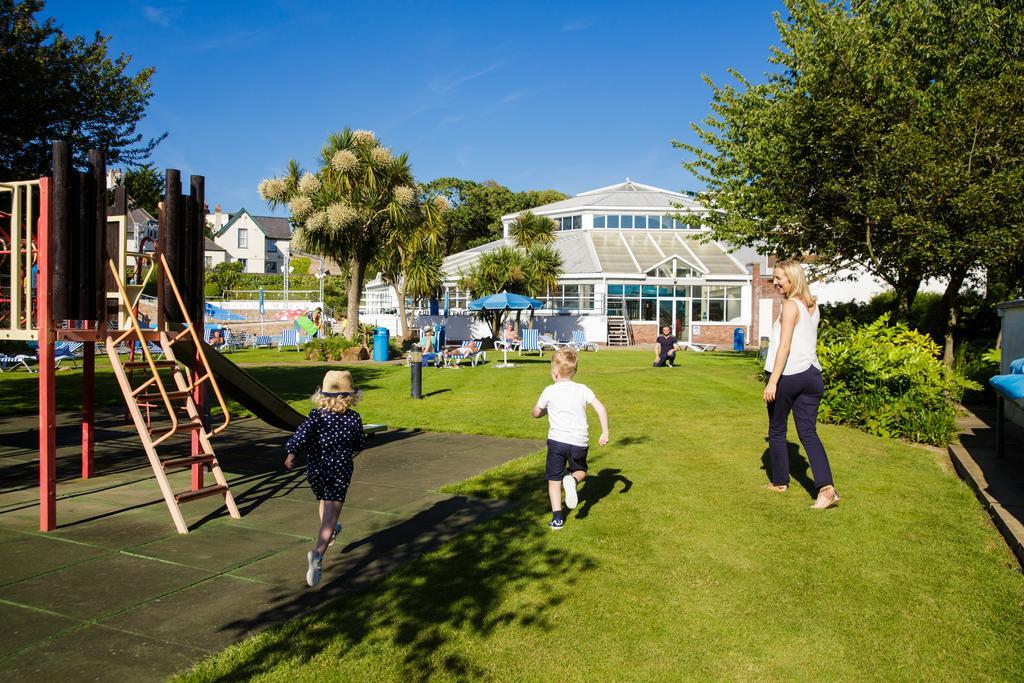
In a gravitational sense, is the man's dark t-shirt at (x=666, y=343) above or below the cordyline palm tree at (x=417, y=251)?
below

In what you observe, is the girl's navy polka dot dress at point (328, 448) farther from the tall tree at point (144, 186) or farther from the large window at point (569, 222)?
the large window at point (569, 222)

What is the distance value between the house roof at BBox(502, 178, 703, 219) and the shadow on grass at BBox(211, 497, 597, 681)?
38551 millimetres

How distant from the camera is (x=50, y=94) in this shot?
13.4 meters

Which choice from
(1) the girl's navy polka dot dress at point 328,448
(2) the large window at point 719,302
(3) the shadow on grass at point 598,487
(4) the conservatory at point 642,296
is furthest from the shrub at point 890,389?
(2) the large window at point 719,302

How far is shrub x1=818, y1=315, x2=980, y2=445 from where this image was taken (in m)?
10.2

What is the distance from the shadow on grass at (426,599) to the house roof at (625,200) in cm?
3855

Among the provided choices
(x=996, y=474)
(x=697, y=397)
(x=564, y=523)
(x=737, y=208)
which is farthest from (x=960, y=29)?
(x=564, y=523)

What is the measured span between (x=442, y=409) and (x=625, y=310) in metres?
25.3

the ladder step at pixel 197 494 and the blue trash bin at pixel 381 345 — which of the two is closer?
the ladder step at pixel 197 494

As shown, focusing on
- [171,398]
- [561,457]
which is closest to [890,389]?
[561,457]

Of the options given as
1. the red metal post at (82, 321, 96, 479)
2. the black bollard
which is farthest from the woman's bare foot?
the black bollard

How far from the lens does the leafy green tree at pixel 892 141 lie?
14.9 m

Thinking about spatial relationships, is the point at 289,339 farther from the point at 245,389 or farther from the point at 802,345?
the point at 802,345

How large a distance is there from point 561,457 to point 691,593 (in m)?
1.66
